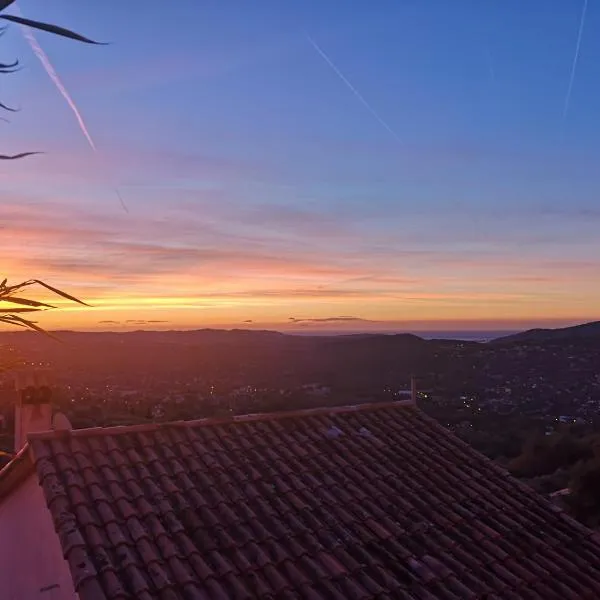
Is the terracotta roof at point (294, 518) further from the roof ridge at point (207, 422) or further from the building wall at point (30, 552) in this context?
the building wall at point (30, 552)

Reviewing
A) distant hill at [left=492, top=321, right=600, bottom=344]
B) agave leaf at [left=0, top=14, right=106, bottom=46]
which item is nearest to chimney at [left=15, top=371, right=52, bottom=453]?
agave leaf at [left=0, top=14, right=106, bottom=46]

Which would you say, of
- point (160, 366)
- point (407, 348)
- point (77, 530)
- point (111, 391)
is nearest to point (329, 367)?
point (407, 348)

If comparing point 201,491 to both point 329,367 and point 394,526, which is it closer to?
point 394,526

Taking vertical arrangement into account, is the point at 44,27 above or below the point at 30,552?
above

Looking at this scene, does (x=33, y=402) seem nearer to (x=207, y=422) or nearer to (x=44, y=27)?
(x=207, y=422)

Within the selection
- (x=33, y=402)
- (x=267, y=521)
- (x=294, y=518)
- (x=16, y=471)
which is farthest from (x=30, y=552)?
(x=294, y=518)

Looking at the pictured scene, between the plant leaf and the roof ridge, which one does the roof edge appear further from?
the plant leaf
